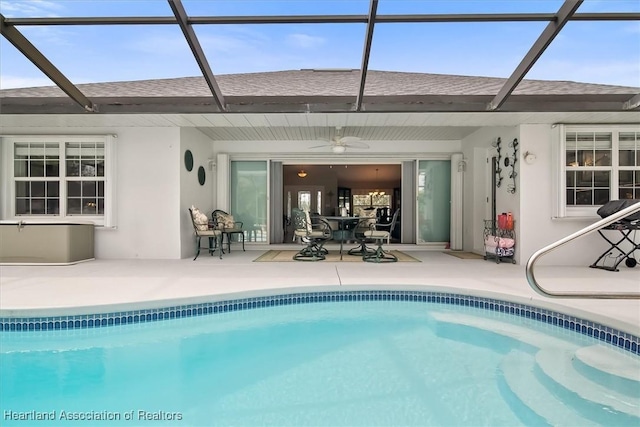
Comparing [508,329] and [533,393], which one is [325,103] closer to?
[508,329]

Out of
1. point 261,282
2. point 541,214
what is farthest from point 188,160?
point 541,214

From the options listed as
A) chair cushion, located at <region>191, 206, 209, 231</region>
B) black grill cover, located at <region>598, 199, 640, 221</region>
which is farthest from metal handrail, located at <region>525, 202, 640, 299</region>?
chair cushion, located at <region>191, 206, 209, 231</region>

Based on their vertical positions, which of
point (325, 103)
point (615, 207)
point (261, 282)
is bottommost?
point (261, 282)

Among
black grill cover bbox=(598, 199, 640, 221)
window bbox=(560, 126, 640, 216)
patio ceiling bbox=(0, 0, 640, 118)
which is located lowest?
black grill cover bbox=(598, 199, 640, 221)

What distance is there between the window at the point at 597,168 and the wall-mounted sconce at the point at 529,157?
1.57ft

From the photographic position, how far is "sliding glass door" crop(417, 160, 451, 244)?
8375 mm

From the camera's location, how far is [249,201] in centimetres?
842

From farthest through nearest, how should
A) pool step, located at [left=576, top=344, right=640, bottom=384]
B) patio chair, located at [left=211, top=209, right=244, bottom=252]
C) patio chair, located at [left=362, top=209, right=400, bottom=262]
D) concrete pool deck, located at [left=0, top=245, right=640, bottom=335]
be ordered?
1. patio chair, located at [left=211, top=209, right=244, bottom=252]
2. patio chair, located at [left=362, top=209, right=400, bottom=262]
3. concrete pool deck, located at [left=0, top=245, right=640, bottom=335]
4. pool step, located at [left=576, top=344, right=640, bottom=384]

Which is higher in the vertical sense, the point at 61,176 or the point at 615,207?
the point at 61,176

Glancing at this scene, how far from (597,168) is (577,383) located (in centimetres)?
466

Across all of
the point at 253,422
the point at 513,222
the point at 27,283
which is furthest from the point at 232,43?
the point at 513,222

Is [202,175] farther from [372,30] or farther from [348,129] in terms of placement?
[372,30]

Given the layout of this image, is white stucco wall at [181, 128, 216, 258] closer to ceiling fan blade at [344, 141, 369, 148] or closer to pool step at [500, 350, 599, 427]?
ceiling fan blade at [344, 141, 369, 148]

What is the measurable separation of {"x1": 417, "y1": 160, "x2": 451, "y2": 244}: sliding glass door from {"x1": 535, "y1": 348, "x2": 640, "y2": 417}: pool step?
221 inches
